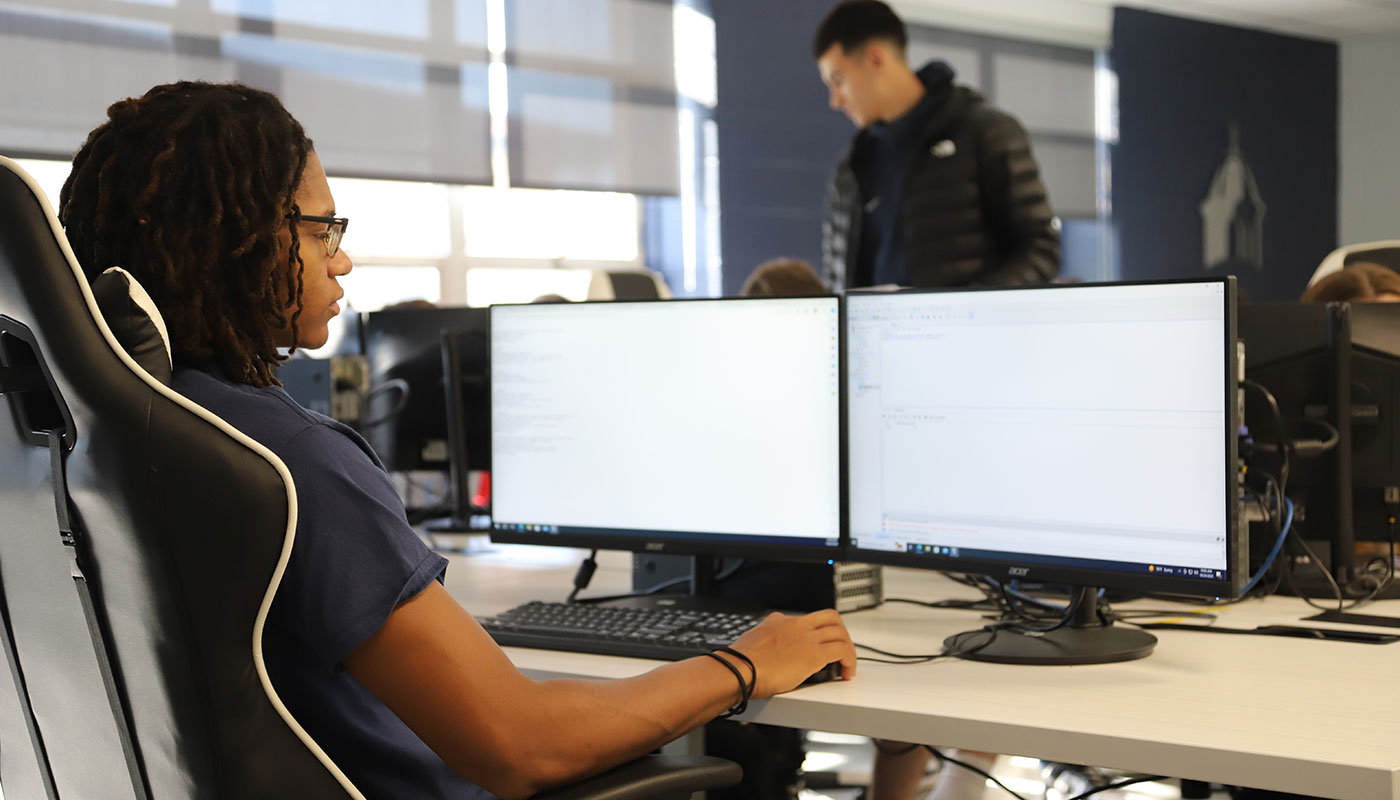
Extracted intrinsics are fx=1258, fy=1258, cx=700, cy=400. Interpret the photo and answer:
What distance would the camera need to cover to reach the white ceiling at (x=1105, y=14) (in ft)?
22.0

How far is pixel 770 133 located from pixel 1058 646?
4585mm

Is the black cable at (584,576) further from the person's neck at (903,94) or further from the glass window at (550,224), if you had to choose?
the glass window at (550,224)

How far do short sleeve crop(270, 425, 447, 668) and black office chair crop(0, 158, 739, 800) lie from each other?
0.09 m

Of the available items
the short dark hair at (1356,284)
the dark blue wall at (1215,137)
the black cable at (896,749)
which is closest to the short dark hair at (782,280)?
the short dark hair at (1356,284)

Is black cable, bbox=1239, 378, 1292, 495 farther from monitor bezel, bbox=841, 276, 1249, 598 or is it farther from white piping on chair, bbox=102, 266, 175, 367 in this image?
white piping on chair, bbox=102, 266, 175, 367

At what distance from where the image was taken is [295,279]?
1.06 m

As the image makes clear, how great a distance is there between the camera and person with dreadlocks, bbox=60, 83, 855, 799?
972 millimetres

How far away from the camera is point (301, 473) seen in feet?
3.19

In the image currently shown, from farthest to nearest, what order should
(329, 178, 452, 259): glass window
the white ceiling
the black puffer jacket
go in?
the white ceiling → (329, 178, 452, 259): glass window → the black puffer jacket

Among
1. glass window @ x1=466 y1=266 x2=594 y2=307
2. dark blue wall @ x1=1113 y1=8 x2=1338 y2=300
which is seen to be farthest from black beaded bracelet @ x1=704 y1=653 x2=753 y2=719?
dark blue wall @ x1=1113 y1=8 x2=1338 y2=300

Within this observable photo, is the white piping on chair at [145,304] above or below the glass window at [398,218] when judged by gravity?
below

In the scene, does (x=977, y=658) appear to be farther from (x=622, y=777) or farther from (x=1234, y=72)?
(x=1234, y=72)

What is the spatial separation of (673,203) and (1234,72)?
Answer: 401cm

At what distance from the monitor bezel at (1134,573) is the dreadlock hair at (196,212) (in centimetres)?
74
